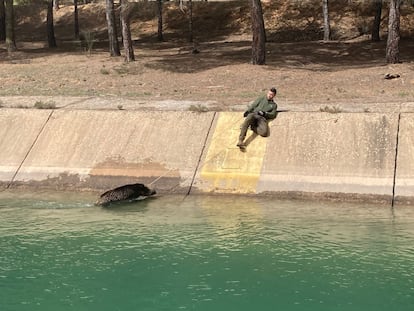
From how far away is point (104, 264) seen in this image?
9.42m

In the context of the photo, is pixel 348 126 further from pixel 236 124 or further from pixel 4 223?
pixel 4 223

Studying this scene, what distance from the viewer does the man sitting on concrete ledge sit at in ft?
47.3

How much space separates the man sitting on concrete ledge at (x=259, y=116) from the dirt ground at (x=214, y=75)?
1418 mm

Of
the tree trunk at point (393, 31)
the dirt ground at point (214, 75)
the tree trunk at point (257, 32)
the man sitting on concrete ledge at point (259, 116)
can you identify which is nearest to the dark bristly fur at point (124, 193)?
the man sitting on concrete ledge at point (259, 116)

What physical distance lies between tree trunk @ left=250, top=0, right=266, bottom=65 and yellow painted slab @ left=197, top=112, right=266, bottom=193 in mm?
9755

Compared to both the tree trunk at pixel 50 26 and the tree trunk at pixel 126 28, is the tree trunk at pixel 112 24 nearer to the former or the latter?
the tree trunk at pixel 126 28

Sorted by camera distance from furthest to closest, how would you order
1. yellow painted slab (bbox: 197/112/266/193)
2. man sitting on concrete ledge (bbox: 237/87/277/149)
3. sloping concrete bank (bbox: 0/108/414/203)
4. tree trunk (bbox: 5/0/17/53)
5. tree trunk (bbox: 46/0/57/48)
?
tree trunk (bbox: 46/0/57/48), tree trunk (bbox: 5/0/17/53), man sitting on concrete ledge (bbox: 237/87/277/149), yellow painted slab (bbox: 197/112/266/193), sloping concrete bank (bbox: 0/108/414/203)

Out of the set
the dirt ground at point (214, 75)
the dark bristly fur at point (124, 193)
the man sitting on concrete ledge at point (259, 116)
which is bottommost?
the dark bristly fur at point (124, 193)

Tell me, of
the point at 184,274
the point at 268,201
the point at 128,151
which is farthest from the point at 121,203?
the point at 184,274

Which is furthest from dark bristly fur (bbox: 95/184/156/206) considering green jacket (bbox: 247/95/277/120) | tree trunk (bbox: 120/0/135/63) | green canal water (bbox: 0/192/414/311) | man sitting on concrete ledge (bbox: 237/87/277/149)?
tree trunk (bbox: 120/0/135/63)

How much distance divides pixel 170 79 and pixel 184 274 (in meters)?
14.5

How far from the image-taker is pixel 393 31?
901 inches

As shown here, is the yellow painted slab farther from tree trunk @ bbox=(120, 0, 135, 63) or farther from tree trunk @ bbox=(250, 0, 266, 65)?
tree trunk @ bbox=(120, 0, 135, 63)

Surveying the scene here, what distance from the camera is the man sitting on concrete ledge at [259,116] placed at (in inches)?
568
